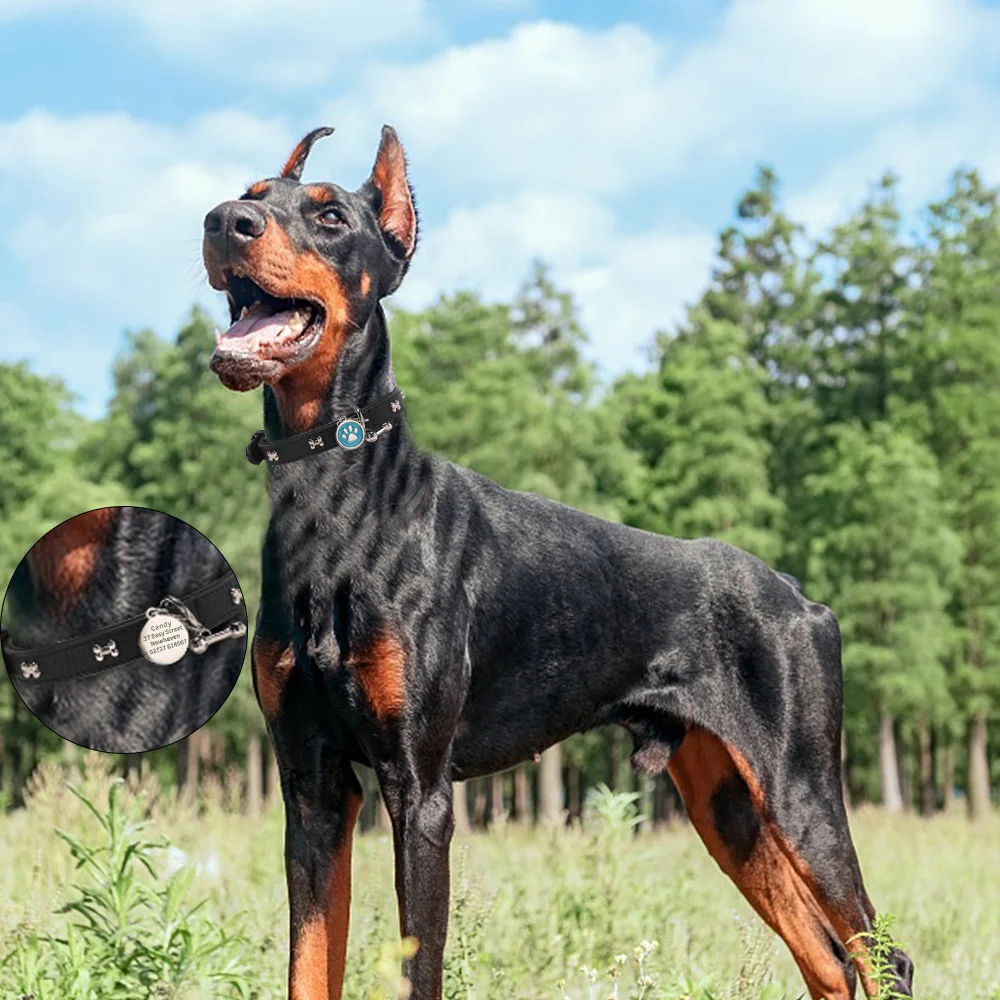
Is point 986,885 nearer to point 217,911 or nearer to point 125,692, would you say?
point 217,911

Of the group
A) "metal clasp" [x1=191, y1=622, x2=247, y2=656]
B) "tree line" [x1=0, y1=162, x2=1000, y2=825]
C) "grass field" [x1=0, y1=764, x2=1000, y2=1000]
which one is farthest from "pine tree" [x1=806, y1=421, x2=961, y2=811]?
"metal clasp" [x1=191, y1=622, x2=247, y2=656]

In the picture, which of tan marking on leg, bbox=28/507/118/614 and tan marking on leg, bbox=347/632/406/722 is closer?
tan marking on leg, bbox=347/632/406/722

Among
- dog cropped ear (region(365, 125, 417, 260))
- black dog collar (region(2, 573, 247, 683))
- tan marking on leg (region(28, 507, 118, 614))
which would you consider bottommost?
black dog collar (region(2, 573, 247, 683))

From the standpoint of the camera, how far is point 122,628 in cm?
380

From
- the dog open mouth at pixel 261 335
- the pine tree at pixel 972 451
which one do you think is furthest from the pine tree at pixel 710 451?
the dog open mouth at pixel 261 335

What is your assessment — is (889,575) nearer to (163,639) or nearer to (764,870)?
(764,870)

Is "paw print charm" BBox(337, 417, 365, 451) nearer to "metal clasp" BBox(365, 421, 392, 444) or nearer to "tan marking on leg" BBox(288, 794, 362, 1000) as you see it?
"metal clasp" BBox(365, 421, 392, 444)

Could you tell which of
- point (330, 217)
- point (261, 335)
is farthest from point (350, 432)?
point (330, 217)

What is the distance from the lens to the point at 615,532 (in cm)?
475

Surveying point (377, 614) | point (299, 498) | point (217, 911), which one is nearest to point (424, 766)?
point (377, 614)

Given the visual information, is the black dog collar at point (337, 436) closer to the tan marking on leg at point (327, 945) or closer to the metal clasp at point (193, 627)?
the metal clasp at point (193, 627)

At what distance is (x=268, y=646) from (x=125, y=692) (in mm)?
447

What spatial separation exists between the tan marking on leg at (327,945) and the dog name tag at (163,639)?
72cm

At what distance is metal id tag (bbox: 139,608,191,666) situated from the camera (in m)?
Result: 3.80
